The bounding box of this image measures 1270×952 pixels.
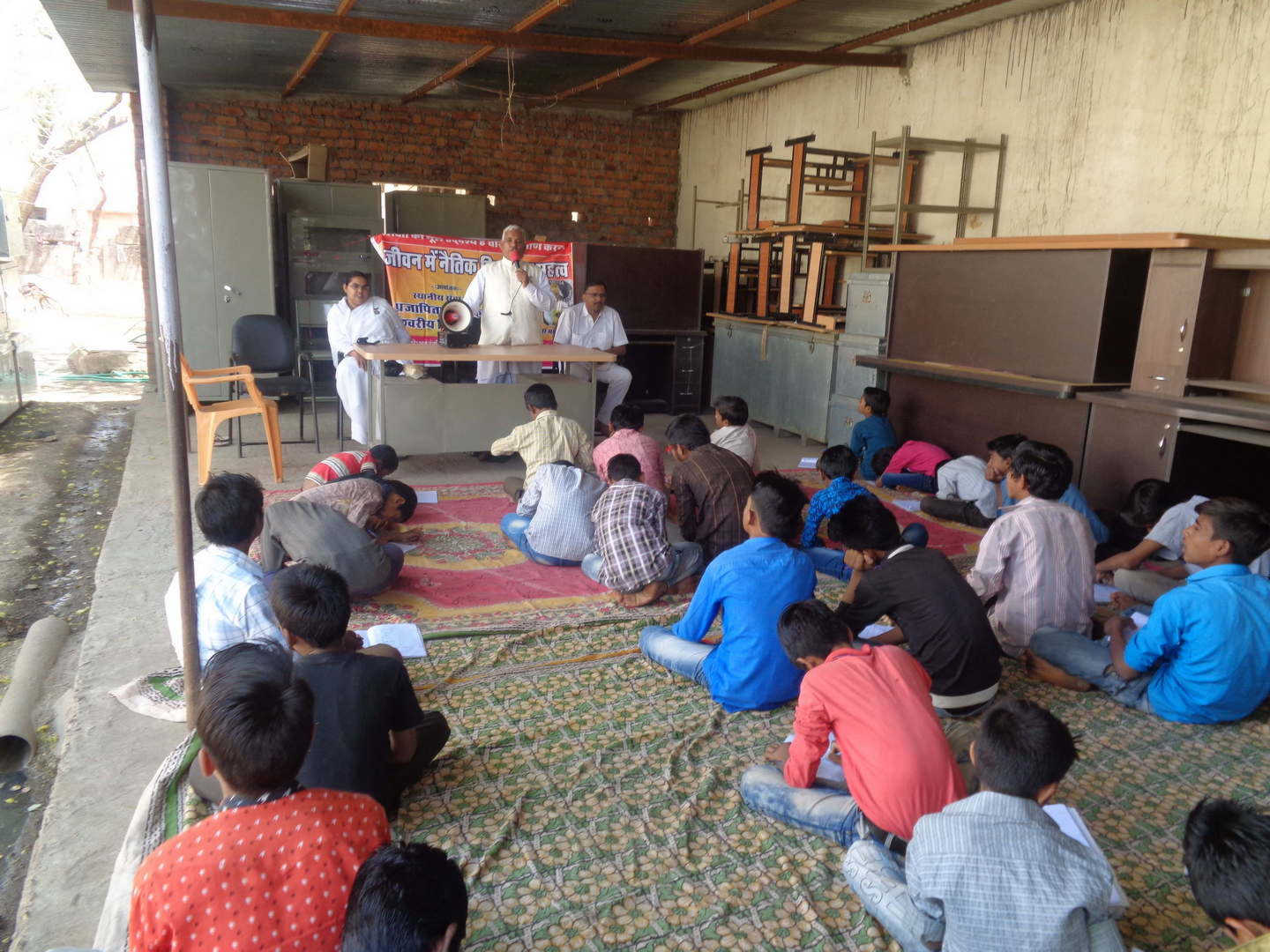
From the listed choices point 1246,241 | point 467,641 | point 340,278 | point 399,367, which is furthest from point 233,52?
point 1246,241

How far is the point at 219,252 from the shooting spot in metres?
8.40

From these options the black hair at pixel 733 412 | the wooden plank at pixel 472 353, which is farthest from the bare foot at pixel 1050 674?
the wooden plank at pixel 472 353

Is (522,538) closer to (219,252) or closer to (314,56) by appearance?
(219,252)

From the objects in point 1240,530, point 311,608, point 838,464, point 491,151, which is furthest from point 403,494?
point 491,151

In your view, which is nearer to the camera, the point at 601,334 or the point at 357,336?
the point at 357,336

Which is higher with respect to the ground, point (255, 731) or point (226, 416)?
point (255, 731)

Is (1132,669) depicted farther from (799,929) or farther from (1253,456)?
(1253,456)

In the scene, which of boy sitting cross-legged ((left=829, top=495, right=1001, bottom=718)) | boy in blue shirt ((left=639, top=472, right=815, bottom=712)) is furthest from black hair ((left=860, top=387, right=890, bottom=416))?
boy sitting cross-legged ((left=829, top=495, right=1001, bottom=718))

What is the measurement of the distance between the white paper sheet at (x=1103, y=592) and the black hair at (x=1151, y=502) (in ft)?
1.34

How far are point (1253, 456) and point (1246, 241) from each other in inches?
48.7

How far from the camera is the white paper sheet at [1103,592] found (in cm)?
433

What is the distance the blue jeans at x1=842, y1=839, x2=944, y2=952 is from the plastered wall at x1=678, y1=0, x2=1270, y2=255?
5.27m

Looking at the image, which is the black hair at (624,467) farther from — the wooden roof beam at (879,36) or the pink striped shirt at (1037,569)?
the wooden roof beam at (879,36)

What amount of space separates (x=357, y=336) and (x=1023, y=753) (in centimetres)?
621
